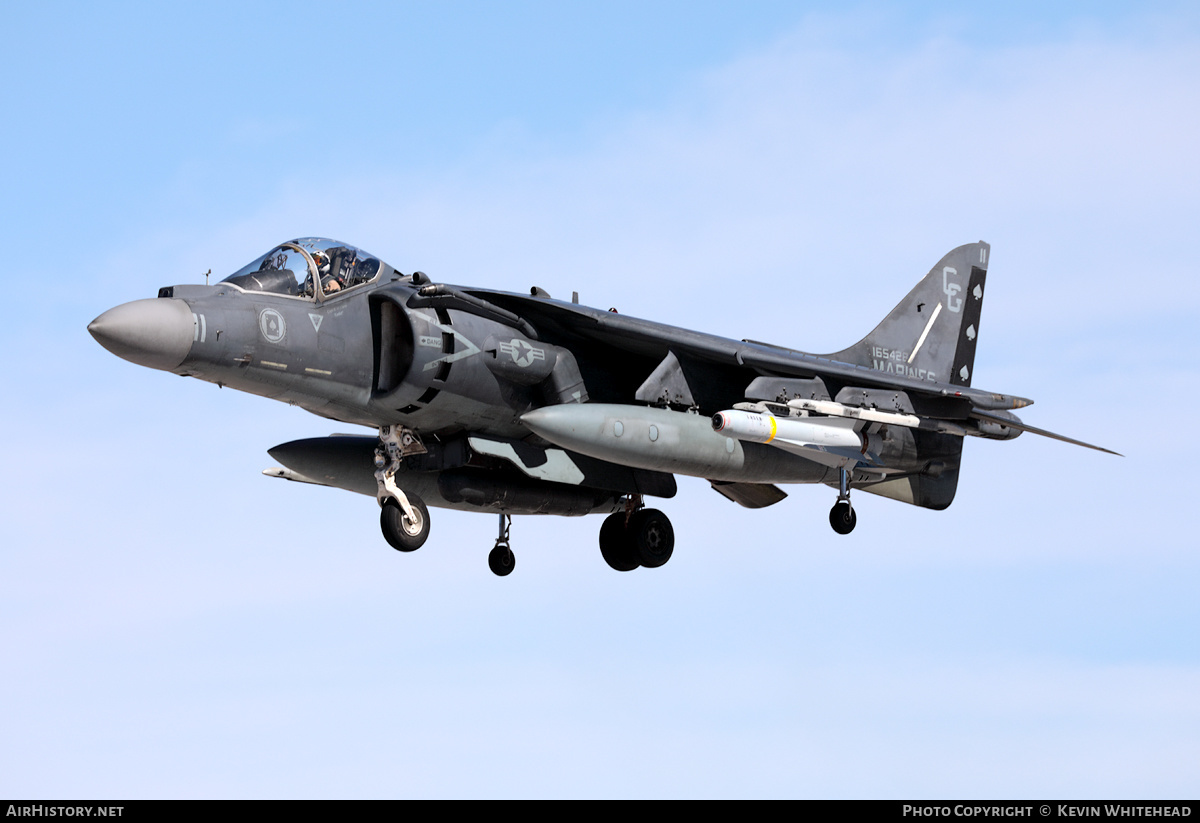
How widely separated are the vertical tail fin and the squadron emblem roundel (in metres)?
7.23

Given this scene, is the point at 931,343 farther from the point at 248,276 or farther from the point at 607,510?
the point at 248,276

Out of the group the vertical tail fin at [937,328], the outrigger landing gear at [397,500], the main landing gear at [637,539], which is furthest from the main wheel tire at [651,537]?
the vertical tail fin at [937,328]

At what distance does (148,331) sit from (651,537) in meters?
6.55

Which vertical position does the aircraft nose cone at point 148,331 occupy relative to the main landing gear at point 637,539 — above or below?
above

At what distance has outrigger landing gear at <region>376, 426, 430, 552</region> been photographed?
16109 millimetres

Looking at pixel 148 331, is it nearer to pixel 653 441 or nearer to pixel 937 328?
pixel 653 441

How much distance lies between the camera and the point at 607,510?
18562mm

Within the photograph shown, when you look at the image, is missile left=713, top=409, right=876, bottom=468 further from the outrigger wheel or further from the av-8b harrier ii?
the outrigger wheel

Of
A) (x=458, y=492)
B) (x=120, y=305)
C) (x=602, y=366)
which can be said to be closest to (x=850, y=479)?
(x=602, y=366)

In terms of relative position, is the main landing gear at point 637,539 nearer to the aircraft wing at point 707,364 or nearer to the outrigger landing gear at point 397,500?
the aircraft wing at point 707,364

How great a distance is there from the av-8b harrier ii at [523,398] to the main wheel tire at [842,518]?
0.08 feet

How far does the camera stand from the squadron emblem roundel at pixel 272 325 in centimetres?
1522

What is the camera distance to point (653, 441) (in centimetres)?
1578

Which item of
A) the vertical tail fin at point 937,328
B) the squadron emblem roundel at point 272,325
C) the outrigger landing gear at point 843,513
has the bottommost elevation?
the outrigger landing gear at point 843,513
